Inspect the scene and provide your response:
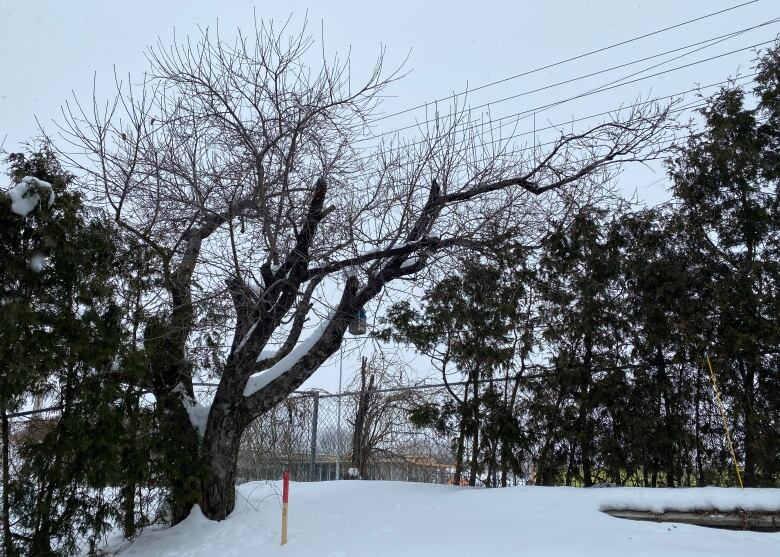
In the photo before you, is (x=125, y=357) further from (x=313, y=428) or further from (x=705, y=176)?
(x=705, y=176)

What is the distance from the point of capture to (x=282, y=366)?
8344mm

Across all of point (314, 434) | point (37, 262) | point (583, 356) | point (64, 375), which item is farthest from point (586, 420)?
point (37, 262)

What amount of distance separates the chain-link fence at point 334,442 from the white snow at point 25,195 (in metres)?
4.61

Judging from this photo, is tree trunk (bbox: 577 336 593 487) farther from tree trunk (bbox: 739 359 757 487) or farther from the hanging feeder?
the hanging feeder

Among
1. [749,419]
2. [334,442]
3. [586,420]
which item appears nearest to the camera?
[749,419]

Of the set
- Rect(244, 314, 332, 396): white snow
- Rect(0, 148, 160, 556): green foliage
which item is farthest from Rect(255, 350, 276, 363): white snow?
Rect(0, 148, 160, 556): green foliage

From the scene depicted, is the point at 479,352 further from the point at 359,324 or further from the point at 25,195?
the point at 25,195

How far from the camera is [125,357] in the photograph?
739 cm

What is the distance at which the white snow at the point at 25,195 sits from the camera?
6902mm

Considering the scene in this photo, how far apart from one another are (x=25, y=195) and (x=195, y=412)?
9.79ft

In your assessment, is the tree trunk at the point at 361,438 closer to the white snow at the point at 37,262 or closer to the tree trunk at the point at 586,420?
the tree trunk at the point at 586,420

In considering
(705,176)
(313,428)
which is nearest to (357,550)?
(313,428)

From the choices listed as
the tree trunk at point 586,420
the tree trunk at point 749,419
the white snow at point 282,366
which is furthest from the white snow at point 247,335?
the tree trunk at point 749,419

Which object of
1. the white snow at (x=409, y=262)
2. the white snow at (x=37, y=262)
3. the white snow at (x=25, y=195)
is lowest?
the white snow at (x=37, y=262)
